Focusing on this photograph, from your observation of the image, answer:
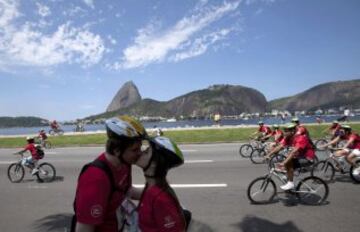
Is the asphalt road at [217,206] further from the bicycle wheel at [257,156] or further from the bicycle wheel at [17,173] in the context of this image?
the bicycle wheel at [257,156]

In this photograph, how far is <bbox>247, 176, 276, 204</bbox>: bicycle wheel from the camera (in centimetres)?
850

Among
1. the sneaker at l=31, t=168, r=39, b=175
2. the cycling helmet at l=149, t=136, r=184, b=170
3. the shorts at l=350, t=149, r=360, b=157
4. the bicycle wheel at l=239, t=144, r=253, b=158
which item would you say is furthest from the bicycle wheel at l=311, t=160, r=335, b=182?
the cycling helmet at l=149, t=136, r=184, b=170

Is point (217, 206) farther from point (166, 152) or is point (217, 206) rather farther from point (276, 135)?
point (276, 135)

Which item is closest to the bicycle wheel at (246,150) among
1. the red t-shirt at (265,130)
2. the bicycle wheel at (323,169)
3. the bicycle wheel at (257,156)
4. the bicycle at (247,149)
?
the bicycle at (247,149)

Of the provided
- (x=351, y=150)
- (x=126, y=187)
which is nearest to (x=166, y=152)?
(x=126, y=187)

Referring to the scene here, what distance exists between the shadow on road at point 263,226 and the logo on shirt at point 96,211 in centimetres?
468

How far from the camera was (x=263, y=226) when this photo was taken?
6727mm

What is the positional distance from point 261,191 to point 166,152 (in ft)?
21.6

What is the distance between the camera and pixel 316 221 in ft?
22.8

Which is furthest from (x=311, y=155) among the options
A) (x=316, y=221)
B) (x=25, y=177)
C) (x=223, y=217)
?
(x=25, y=177)

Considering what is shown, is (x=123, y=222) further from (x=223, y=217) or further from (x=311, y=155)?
(x=311, y=155)

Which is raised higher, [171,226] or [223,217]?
[171,226]

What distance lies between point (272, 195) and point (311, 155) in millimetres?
1435

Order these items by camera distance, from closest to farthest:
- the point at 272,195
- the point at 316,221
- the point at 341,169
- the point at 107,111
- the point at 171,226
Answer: the point at 171,226
the point at 316,221
the point at 272,195
the point at 341,169
the point at 107,111
